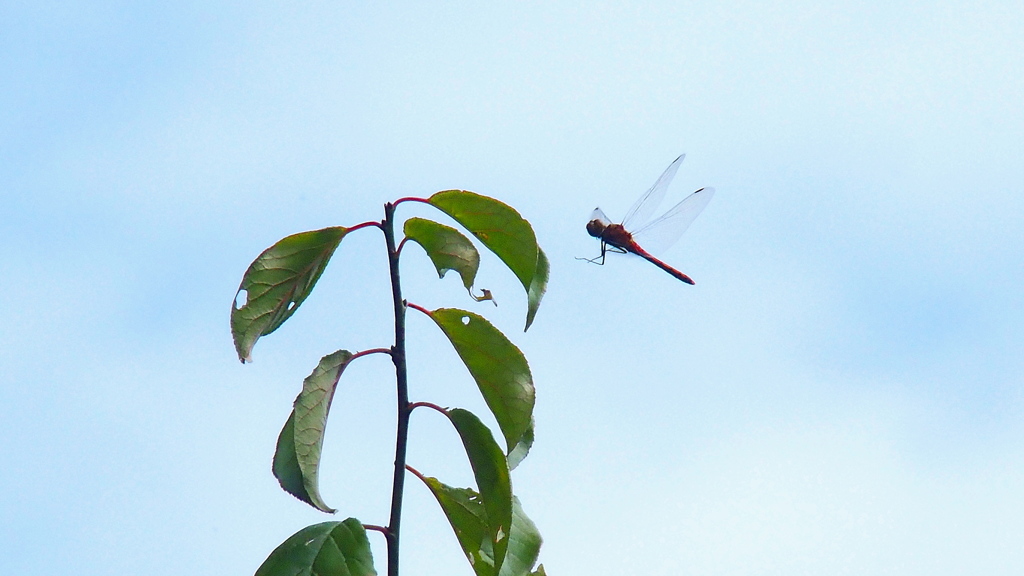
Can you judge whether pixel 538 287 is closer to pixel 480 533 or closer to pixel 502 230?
pixel 502 230

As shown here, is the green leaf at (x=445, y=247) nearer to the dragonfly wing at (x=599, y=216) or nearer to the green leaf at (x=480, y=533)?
the green leaf at (x=480, y=533)

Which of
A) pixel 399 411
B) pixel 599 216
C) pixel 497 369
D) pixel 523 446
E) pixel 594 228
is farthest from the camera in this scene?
pixel 599 216

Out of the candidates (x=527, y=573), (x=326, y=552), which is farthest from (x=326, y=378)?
(x=527, y=573)

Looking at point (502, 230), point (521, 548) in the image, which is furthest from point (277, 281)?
point (521, 548)

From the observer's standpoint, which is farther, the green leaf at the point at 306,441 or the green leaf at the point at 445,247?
the green leaf at the point at 445,247

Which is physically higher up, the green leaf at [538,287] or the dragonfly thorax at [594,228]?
the dragonfly thorax at [594,228]

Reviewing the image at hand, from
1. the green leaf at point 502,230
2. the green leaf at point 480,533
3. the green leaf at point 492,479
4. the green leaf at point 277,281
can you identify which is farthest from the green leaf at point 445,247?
the green leaf at point 480,533
